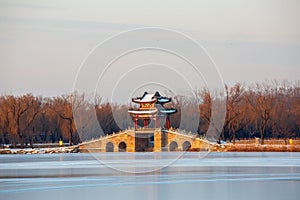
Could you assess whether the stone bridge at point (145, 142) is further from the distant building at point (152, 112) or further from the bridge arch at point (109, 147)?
the distant building at point (152, 112)

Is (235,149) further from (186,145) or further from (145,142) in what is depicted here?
(145,142)

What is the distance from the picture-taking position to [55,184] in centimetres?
1911

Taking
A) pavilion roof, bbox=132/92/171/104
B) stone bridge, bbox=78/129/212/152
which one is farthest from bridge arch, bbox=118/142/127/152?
pavilion roof, bbox=132/92/171/104

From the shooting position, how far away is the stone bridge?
4947cm

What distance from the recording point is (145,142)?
53.5 m

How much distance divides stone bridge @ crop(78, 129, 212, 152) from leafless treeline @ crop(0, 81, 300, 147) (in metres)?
4.75

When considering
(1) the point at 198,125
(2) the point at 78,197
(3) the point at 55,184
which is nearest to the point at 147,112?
(1) the point at 198,125

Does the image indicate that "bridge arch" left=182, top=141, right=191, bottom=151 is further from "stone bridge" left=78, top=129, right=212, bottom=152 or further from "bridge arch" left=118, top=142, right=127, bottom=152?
"bridge arch" left=118, top=142, right=127, bottom=152

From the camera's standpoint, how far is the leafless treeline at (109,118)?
57.8 metres

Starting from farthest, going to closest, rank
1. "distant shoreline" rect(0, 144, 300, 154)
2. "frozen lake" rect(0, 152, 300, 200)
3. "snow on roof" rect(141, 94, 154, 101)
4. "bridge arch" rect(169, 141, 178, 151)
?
"snow on roof" rect(141, 94, 154, 101) < "bridge arch" rect(169, 141, 178, 151) < "distant shoreline" rect(0, 144, 300, 154) < "frozen lake" rect(0, 152, 300, 200)

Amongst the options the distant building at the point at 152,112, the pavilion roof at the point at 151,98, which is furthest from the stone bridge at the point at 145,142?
the pavilion roof at the point at 151,98

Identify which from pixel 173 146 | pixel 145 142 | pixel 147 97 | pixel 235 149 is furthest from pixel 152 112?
pixel 235 149

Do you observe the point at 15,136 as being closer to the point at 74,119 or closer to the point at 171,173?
the point at 74,119

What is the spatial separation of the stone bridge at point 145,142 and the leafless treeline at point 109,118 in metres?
4.75
